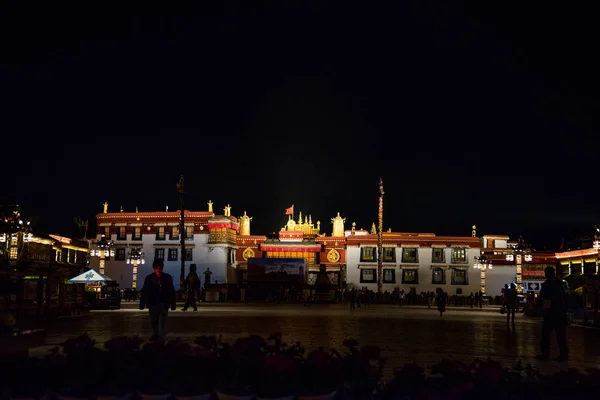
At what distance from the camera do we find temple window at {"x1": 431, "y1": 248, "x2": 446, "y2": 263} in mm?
72188

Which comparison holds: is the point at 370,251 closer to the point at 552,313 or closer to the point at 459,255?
the point at 459,255

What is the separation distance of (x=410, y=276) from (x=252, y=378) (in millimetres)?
68129

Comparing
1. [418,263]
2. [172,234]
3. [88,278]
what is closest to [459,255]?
[418,263]

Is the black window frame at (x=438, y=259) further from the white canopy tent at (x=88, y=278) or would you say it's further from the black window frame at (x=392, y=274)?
the white canopy tent at (x=88, y=278)

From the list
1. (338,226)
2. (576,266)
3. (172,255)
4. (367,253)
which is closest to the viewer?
(576,266)

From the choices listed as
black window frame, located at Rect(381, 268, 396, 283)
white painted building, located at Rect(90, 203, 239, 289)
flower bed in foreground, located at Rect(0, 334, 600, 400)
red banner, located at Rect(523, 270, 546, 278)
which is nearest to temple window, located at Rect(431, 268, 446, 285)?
black window frame, located at Rect(381, 268, 396, 283)

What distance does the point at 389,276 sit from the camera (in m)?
72.4

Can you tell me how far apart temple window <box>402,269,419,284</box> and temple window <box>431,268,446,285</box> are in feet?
5.78

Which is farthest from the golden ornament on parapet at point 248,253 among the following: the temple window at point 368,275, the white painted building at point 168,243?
A: the temple window at point 368,275

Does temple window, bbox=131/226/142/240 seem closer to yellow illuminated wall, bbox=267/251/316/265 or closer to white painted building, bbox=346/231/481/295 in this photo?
yellow illuminated wall, bbox=267/251/316/265

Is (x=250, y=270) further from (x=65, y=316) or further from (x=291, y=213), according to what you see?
(x=65, y=316)

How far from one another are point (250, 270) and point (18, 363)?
57929 mm

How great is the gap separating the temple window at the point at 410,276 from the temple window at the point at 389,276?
111 centimetres

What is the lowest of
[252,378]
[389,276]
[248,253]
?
[252,378]
